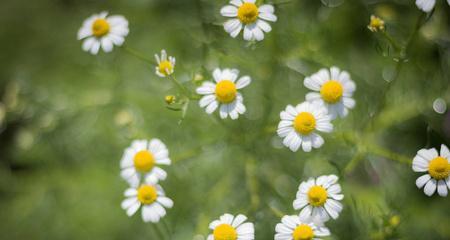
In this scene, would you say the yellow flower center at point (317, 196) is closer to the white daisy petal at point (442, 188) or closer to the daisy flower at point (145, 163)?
the white daisy petal at point (442, 188)

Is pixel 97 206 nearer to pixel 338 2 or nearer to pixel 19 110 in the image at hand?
pixel 19 110

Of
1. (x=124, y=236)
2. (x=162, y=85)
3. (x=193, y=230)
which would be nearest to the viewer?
(x=193, y=230)

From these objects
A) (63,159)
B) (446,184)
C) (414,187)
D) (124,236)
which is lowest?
(446,184)

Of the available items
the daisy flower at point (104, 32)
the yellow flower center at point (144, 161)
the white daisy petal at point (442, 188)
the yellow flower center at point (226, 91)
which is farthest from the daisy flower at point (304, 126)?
the daisy flower at point (104, 32)

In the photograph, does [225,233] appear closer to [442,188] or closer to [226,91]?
[226,91]

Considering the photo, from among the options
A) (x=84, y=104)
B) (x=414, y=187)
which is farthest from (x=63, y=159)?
(x=414, y=187)

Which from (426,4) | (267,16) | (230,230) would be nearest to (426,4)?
(426,4)
